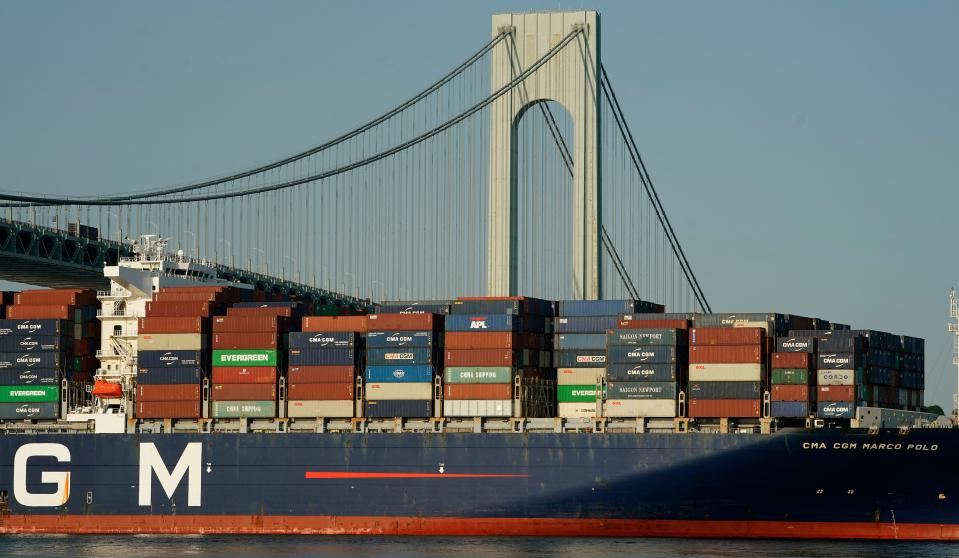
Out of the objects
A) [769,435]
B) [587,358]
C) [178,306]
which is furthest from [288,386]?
[769,435]

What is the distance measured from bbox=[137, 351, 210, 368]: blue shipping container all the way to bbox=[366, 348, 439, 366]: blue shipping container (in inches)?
240

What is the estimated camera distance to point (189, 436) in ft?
184

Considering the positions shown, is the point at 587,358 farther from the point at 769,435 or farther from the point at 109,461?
the point at 109,461

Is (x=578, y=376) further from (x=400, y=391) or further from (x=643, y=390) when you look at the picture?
(x=400, y=391)

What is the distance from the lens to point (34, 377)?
2283 inches

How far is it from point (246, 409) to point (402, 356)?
5.80 metres

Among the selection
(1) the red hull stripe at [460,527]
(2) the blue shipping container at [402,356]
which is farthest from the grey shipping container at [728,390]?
(2) the blue shipping container at [402,356]

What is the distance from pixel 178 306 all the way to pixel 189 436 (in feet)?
15.3

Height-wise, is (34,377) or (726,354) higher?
(726,354)

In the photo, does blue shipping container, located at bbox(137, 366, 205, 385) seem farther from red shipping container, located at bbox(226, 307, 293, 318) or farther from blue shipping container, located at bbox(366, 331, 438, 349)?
blue shipping container, located at bbox(366, 331, 438, 349)

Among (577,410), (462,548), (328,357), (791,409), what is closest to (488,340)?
(577,410)

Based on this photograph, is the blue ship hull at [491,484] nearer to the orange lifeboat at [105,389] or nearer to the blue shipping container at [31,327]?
→ the orange lifeboat at [105,389]

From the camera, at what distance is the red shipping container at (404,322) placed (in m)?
54.4

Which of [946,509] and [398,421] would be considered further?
[398,421]
